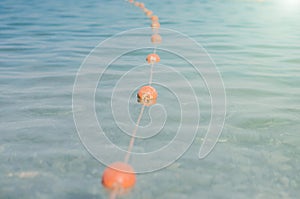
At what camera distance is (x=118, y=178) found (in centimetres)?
324

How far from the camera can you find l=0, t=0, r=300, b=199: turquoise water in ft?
10.9

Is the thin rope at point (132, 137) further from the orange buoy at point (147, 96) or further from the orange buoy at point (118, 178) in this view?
the orange buoy at point (118, 178)

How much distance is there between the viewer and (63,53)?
8.20m

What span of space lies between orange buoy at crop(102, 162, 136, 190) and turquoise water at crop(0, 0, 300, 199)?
0.08 m

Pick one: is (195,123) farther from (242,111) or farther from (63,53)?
(63,53)

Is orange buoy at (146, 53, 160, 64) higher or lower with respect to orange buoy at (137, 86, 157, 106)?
higher

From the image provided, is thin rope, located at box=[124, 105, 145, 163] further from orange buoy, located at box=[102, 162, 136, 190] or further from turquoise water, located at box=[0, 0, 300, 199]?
orange buoy, located at box=[102, 162, 136, 190]

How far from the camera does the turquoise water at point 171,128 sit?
332 cm

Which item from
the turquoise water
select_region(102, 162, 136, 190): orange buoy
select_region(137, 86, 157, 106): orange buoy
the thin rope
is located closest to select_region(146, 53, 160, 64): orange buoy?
the turquoise water

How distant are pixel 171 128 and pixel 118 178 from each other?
142 centimetres

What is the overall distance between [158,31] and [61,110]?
7.06 m

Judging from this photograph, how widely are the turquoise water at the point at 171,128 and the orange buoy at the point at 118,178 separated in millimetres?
82

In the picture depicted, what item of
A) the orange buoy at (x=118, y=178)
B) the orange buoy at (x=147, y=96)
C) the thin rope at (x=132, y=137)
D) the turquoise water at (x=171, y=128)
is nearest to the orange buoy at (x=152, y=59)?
the turquoise water at (x=171, y=128)

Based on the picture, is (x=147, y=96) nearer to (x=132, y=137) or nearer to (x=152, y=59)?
(x=132, y=137)
